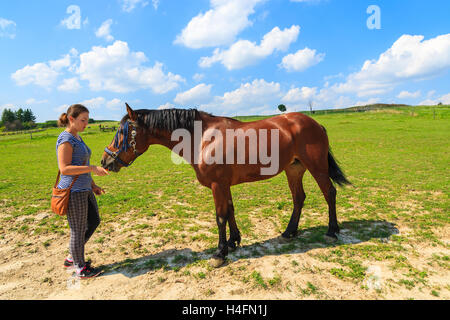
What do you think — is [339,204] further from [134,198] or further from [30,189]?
[30,189]

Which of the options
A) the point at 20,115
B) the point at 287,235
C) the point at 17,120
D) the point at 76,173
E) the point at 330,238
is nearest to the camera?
the point at 76,173

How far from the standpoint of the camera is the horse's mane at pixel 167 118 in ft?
11.3

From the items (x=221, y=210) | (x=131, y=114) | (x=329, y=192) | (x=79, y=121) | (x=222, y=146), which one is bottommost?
(x=221, y=210)

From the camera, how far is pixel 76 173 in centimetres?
275

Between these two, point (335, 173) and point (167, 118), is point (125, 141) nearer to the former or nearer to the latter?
point (167, 118)

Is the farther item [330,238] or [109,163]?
[330,238]

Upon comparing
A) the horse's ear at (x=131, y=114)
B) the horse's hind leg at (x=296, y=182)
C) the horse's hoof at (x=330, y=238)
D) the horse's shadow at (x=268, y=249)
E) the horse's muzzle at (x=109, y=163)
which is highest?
the horse's ear at (x=131, y=114)

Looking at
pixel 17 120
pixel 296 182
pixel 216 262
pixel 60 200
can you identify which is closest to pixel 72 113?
pixel 60 200

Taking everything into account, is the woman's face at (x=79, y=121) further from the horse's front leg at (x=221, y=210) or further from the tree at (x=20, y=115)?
the tree at (x=20, y=115)

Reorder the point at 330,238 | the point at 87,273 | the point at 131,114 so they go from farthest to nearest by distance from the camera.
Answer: the point at 330,238
the point at 131,114
the point at 87,273

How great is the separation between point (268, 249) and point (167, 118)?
2.69m

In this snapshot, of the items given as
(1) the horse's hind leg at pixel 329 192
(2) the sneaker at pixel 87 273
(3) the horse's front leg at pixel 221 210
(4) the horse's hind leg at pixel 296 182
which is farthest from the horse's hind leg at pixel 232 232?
(2) the sneaker at pixel 87 273

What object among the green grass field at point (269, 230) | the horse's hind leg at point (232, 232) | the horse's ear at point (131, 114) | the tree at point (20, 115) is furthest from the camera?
the tree at point (20, 115)
